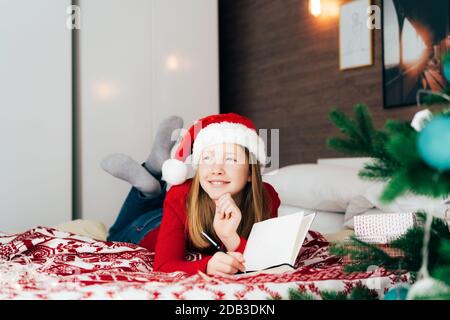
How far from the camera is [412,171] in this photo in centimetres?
54

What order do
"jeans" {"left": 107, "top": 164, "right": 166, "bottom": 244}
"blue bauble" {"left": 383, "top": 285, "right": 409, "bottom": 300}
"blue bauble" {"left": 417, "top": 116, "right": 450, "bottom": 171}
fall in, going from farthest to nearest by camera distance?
"jeans" {"left": 107, "top": 164, "right": 166, "bottom": 244} → "blue bauble" {"left": 383, "top": 285, "right": 409, "bottom": 300} → "blue bauble" {"left": 417, "top": 116, "right": 450, "bottom": 171}

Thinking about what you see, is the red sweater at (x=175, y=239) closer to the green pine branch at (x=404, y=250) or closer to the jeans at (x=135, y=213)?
the green pine branch at (x=404, y=250)

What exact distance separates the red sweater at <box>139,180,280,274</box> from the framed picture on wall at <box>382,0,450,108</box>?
3.76 ft

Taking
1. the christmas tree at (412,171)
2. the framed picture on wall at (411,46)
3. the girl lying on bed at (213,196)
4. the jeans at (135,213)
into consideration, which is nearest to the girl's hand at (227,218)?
the girl lying on bed at (213,196)

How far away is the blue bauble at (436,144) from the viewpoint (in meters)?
0.51

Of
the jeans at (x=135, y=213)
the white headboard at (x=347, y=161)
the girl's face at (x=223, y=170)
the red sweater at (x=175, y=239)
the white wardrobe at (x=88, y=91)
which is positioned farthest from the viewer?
the white wardrobe at (x=88, y=91)

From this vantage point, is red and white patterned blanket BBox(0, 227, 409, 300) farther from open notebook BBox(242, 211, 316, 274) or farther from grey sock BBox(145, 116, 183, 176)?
grey sock BBox(145, 116, 183, 176)

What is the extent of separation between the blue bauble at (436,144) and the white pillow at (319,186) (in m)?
1.51

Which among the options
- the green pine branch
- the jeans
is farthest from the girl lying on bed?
the jeans

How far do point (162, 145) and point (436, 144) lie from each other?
160 centimetres

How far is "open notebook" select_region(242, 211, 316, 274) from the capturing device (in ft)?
3.42

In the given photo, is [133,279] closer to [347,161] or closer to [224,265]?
[224,265]

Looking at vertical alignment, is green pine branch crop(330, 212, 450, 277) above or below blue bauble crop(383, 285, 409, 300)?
above
